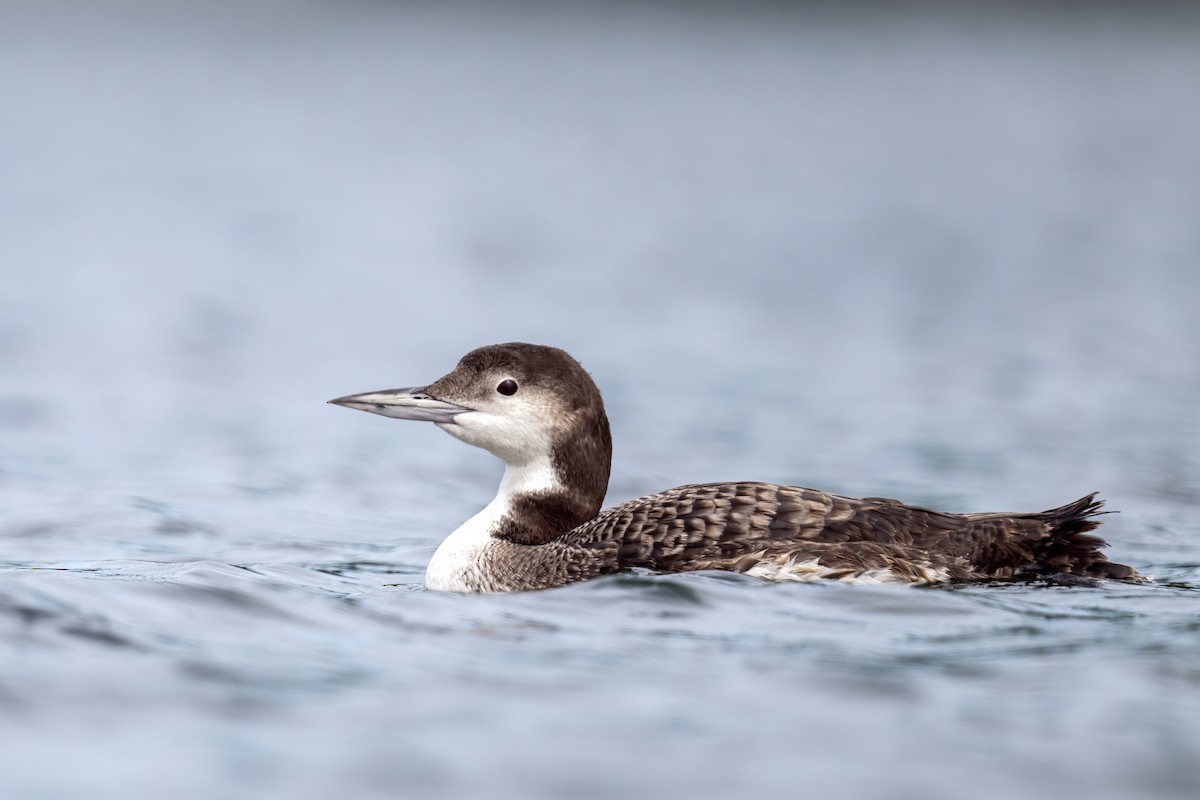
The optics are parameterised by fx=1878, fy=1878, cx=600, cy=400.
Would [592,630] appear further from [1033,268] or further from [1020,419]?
[1033,268]

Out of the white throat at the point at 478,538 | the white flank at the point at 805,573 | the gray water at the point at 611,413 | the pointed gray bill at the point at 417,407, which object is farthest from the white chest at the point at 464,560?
the white flank at the point at 805,573

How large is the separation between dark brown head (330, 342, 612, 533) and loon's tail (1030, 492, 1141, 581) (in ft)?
5.26

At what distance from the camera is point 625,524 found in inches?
255

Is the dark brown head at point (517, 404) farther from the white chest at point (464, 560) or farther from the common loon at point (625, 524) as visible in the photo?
the white chest at point (464, 560)

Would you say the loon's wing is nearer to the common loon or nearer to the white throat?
the common loon

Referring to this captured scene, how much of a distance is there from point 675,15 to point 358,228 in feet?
92.8

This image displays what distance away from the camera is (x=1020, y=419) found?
448 inches

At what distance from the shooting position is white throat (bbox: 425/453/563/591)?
21.6 ft

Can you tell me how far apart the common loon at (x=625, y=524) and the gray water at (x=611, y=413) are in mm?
209

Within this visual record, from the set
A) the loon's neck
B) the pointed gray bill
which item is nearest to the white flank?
the loon's neck

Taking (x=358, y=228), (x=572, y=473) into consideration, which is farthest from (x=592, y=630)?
(x=358, y=228)

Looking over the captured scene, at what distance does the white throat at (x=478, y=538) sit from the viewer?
657 centimetres

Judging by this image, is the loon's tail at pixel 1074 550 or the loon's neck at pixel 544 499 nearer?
the loon's tail at pixel 1074 550

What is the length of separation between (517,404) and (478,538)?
0.50 meters
